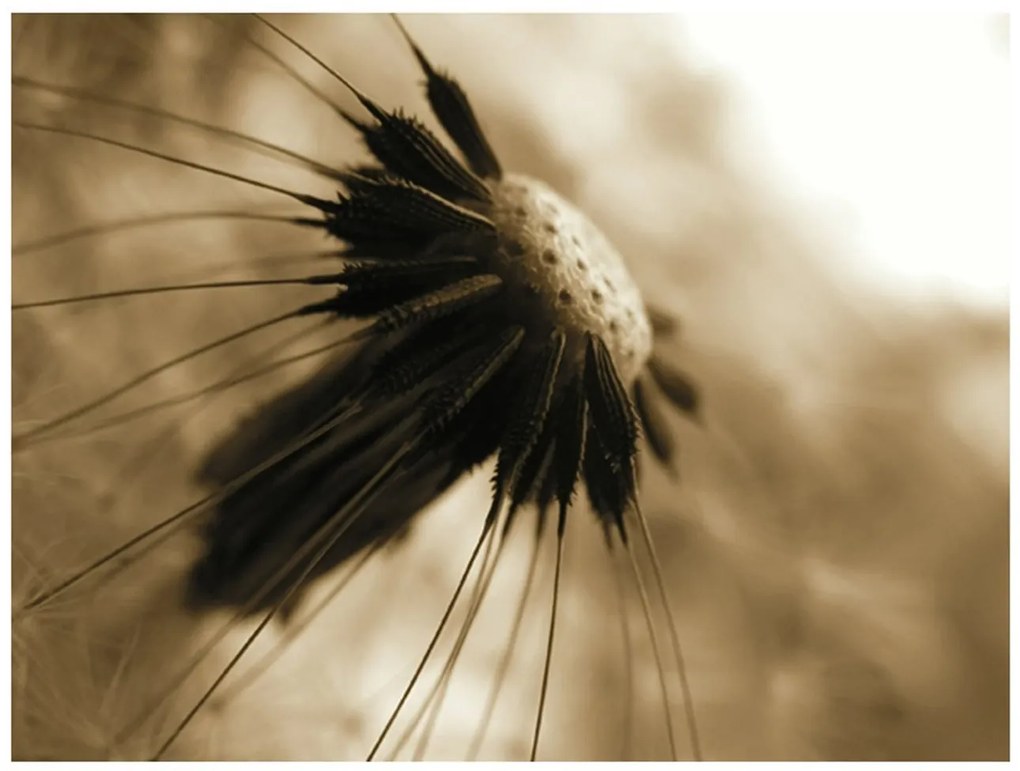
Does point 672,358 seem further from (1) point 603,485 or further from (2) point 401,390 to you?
(2) point 401,390

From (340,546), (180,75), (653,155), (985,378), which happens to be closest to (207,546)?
(340,546)

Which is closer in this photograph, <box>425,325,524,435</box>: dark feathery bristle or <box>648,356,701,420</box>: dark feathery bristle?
<box>425,325,524,435</box>: dark feathery bristle

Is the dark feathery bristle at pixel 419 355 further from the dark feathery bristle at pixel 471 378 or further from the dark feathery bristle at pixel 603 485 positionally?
the dark feathery bristle at pixel 603 485

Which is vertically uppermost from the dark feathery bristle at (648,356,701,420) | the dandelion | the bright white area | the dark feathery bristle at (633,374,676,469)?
the bright white area

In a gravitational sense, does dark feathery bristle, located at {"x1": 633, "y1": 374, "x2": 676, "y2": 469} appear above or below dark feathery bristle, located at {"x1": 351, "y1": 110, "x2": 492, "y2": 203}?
below

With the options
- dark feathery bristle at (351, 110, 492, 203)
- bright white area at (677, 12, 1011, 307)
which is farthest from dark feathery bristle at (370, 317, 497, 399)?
bright white area at (677, 12, 1011, 307)

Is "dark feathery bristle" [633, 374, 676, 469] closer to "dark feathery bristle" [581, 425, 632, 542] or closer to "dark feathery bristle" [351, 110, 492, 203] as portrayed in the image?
"dark feathery bristle" [581, 425, 632, 542]


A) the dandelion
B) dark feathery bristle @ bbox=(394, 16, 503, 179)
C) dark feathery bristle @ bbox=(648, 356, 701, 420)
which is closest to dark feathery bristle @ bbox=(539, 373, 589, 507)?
the dandelion
